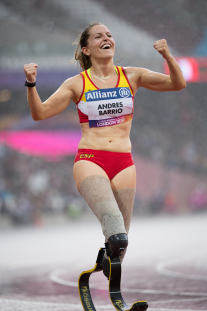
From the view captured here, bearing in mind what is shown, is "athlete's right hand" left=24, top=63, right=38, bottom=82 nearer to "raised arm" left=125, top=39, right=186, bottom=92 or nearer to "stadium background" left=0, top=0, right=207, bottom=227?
"raised arm" left=125, top=39, right=186, bottom=92

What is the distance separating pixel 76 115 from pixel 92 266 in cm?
643

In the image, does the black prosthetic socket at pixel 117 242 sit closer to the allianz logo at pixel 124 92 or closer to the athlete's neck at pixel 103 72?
the allianz logo at pixel 124 92

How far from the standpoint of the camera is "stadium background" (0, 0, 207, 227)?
6805 mm

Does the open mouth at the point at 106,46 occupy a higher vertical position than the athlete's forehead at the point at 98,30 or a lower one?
lower

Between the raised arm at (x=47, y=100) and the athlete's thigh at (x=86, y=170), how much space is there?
342 mm

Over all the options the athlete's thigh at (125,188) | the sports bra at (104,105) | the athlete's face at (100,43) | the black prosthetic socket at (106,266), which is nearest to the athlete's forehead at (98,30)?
the athlete's face at (100,43)

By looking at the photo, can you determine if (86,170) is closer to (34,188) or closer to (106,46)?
(106,46)

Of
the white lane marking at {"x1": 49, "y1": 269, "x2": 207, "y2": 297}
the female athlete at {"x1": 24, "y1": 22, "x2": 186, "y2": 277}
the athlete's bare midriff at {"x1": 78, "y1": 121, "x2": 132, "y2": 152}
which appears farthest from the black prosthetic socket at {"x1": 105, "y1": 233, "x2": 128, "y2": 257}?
the white lane marking at {"x1": 49, "y1": 269, "x2": 207, "y2": 297}

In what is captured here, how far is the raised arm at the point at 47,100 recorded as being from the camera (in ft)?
7.27

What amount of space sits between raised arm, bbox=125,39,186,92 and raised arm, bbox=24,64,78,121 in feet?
1.25

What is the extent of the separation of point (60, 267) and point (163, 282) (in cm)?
141

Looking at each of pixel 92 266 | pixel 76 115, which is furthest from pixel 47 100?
pixel 76 115

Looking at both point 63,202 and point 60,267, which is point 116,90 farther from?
point 63,202

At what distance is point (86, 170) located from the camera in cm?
232
